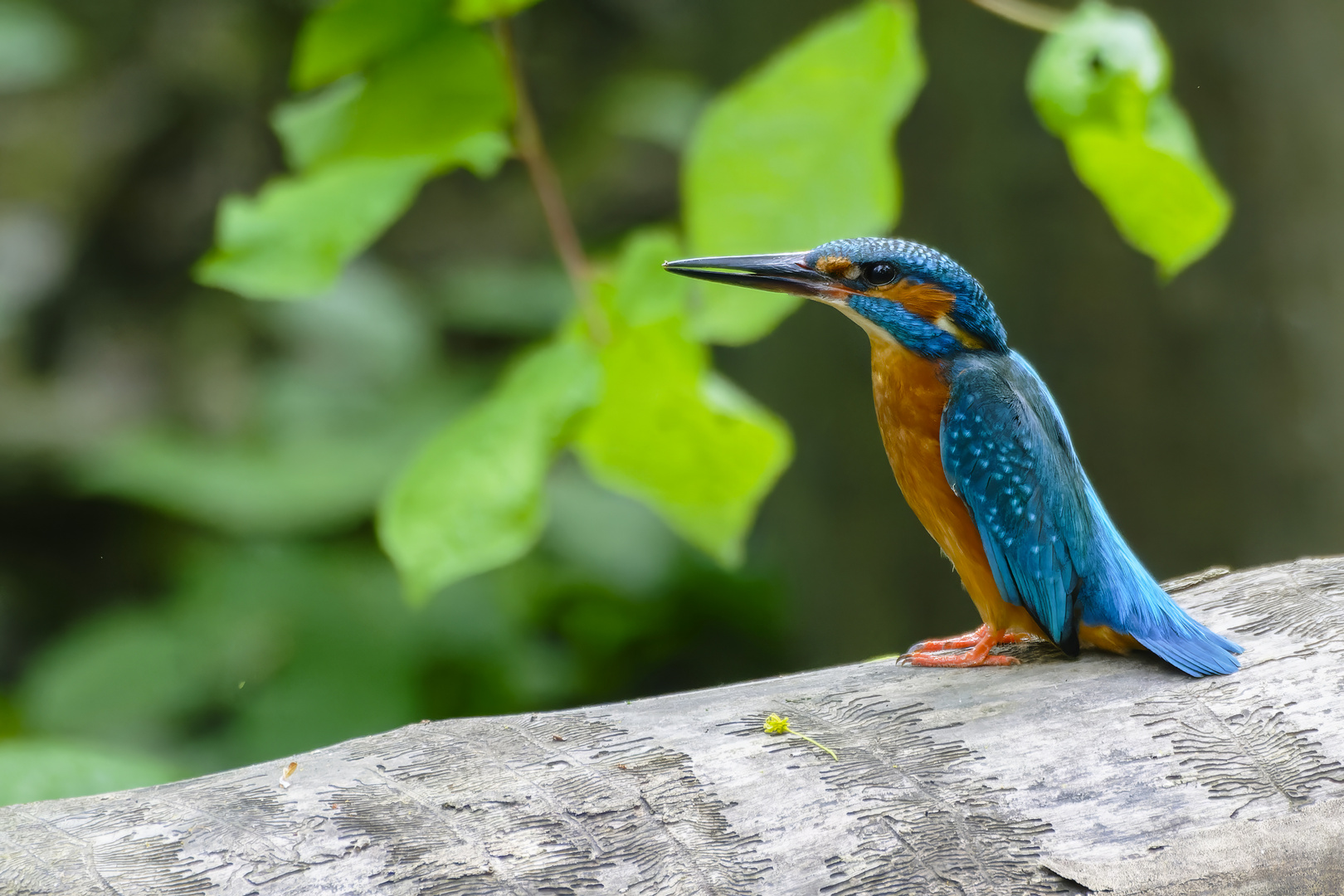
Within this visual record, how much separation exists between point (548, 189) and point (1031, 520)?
841mm

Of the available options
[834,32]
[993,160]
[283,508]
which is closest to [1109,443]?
[993,160]

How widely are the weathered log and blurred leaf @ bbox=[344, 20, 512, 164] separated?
74 centimetres

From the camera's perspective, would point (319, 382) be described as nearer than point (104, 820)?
No

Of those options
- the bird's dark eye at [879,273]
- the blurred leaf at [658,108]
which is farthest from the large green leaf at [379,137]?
the blurred leaf at [658,108]

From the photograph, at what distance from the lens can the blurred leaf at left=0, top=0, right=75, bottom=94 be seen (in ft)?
12.7

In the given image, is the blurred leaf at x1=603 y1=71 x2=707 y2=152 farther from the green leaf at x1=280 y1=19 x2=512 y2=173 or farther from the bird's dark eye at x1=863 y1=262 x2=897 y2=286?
the green leaf at x1=280 y1=19 x2=512 y2=173

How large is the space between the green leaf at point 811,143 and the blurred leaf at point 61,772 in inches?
50.1

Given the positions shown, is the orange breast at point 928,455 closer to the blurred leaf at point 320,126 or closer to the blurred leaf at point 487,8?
the blurred leaf at point 487,8

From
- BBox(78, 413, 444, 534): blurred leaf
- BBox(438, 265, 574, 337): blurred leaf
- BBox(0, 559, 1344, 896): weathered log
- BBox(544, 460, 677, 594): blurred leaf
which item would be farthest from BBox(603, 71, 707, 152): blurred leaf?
BBox(0, 559, 1344, 896): weathered log

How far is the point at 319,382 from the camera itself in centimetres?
479

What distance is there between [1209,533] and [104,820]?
109 inches

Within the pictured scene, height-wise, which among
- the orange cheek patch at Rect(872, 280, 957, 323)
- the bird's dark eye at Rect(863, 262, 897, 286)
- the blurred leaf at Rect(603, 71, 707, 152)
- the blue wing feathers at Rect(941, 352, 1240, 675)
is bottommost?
the blue wing feathers at Rect(941, 352, 1240, 675)

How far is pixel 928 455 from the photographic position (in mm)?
1711

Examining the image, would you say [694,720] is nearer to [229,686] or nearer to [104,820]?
[104,820]
